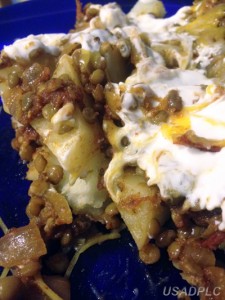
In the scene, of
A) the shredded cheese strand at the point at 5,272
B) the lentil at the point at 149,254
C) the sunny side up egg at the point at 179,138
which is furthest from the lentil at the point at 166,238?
the shredded cheese strand at the point at 5,272

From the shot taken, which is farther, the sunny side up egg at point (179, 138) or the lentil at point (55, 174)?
the lentil at point (55, 174)

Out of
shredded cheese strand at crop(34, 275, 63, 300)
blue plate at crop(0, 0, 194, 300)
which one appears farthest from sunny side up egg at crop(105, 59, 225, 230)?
shredded cheese strand at crop(34, 275, 63, 300)

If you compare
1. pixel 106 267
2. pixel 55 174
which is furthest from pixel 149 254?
pixel 55 174

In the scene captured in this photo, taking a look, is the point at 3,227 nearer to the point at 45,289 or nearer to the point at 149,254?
the point at 45,289

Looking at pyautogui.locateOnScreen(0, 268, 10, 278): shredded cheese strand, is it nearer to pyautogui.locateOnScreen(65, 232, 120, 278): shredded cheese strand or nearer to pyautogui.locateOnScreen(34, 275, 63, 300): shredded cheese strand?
pyautogui.locateOnScreen(34, 275, 63, 300): shredded cheese strand

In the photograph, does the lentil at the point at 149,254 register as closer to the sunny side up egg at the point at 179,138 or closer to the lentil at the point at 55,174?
the sunny side up egg at the point at 179,138

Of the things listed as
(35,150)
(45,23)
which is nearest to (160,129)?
(35,150)

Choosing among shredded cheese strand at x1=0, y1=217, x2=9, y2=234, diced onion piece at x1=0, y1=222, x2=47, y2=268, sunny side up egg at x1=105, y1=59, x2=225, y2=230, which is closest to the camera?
sunny side up egg at x1=105, y1=59, x2=225, y2=230

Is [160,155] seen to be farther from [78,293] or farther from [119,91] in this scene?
[78,293]
